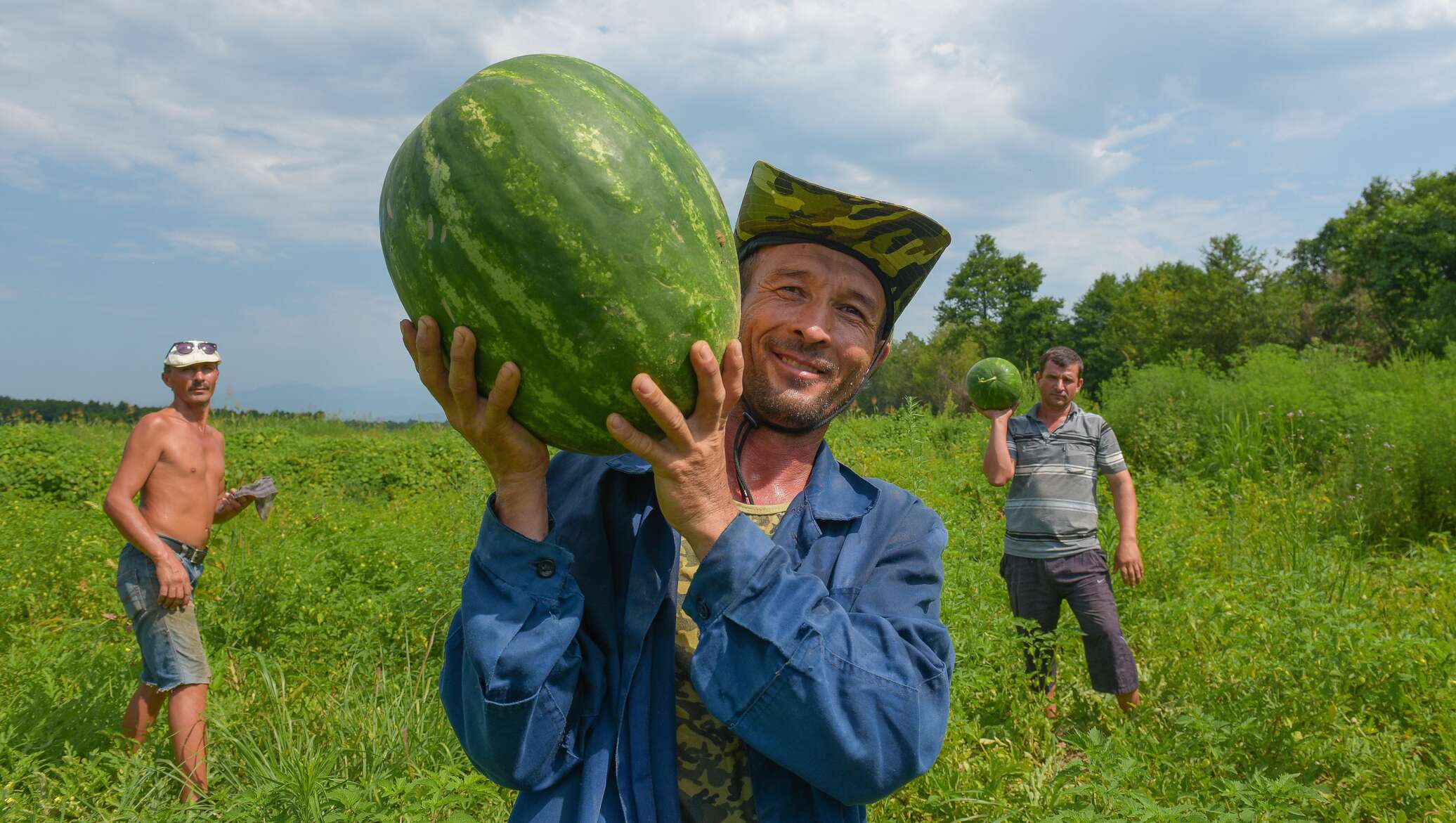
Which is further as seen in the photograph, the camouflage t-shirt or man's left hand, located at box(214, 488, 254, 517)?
man's left hand, located at box(214, 488, 254, 517)

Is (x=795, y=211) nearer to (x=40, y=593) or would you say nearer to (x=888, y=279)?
(x=888, y=279)

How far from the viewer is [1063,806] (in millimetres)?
3316

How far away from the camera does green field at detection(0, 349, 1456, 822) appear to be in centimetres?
325

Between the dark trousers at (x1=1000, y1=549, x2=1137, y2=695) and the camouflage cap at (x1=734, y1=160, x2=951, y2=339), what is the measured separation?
2927 mm

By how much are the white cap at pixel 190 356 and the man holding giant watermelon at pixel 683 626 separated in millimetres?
4135

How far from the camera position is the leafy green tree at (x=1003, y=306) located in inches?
1827

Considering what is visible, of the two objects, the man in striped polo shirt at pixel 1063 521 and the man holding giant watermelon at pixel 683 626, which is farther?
the man in striped polo shirt at pixel 1063 521

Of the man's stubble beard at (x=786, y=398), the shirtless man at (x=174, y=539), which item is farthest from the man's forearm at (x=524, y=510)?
the shirtless man at (x=174, y=539)

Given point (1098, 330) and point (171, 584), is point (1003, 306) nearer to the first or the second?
point (1098, 330)

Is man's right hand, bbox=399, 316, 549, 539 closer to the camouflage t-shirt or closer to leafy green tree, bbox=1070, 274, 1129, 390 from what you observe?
the camouflage t-shirt

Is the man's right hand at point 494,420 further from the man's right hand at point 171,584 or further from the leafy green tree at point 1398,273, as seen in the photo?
the leafy green tree at point 1398,273

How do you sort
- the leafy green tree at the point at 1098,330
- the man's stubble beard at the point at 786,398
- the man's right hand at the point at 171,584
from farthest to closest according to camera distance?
1. the leafy green tree at the point at 1098,330
2. the man's right hand at the point at 171,584
3. the man's stubble beard at the point at 786,398

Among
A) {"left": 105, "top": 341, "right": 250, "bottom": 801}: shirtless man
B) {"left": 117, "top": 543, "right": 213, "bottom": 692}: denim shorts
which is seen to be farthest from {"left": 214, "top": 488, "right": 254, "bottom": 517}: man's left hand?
{"left": 117, "top": 543, "right": 213, "bottom": 692}: denim shorts

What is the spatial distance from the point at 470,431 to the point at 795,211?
84 centimetres
